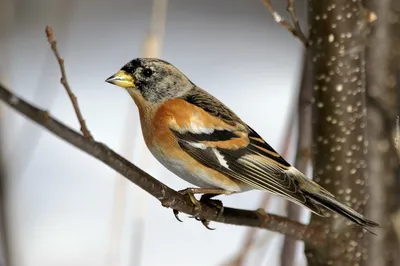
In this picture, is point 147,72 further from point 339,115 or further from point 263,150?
point 339,115

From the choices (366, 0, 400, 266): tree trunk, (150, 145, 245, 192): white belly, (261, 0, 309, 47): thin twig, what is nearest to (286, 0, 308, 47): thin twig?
(261, 0, 309, 47): thin twig

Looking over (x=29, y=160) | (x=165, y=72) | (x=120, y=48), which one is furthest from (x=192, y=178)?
(x=120, y=48)

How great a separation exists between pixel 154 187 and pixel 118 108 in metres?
2.50

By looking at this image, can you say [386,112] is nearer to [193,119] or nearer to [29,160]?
[193,119]

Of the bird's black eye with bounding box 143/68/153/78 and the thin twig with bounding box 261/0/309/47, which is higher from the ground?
the thin twig with bounding box 261/0/309/47

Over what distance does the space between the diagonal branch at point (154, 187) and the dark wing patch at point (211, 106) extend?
9.7 inches

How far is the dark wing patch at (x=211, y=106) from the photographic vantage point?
1381 millimetres

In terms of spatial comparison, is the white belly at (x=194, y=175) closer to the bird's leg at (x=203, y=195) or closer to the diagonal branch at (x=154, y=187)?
the bird's leg at (x=203, y=195)

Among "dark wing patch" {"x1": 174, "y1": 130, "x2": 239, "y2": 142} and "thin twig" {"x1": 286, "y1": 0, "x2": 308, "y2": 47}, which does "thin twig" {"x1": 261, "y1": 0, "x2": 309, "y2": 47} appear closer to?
"thin twig" {"x1": 286, "y1": 0, "x2": 308, "y2": 47}

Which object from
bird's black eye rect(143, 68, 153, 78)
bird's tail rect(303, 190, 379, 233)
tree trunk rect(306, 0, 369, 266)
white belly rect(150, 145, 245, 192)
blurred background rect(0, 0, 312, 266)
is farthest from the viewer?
blurred background rect(0, 0, 312, 266)

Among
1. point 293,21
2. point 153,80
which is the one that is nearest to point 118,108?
point 153,80

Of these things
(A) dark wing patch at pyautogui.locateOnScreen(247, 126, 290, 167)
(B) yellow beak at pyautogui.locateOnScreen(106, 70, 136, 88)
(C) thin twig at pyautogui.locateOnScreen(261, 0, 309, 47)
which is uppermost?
(C) thin twig at pyautogui.locateOnScreen(261, 0, 309, 47)

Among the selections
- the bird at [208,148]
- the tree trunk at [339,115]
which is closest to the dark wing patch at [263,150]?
the bird at [208,148]

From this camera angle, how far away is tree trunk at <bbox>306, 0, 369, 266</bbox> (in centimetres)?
121
